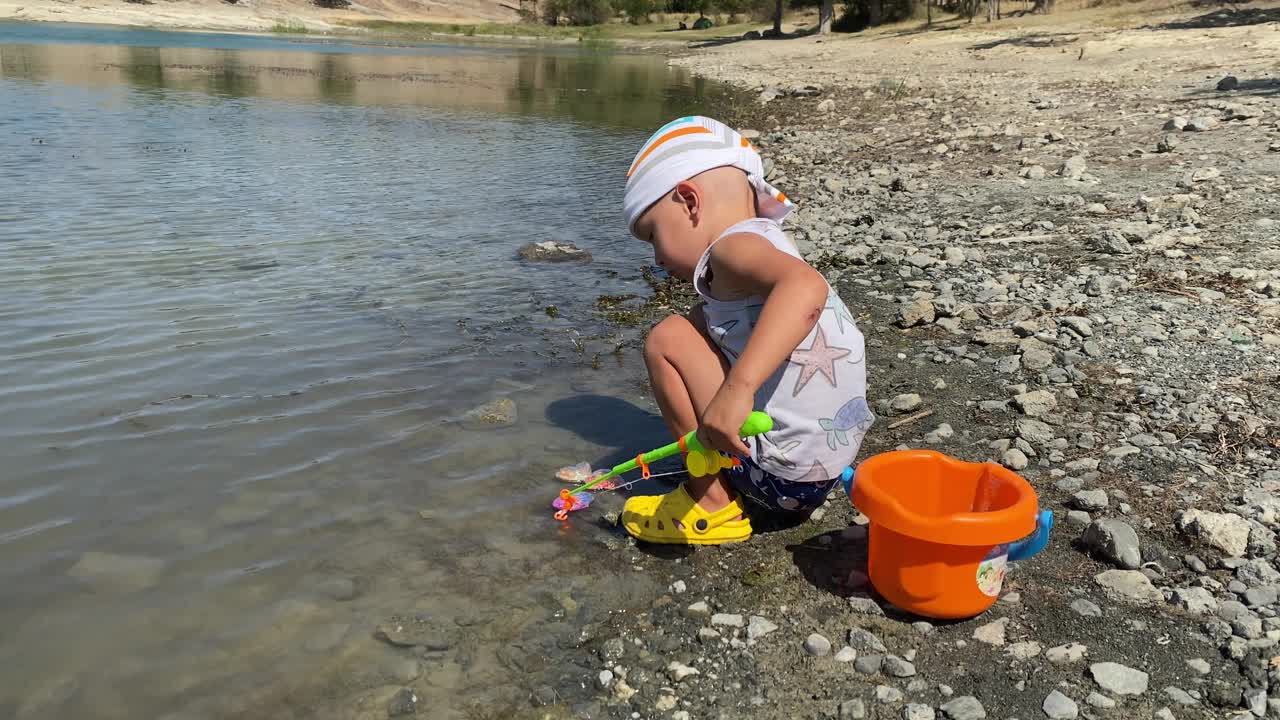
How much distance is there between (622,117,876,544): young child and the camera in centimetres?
288

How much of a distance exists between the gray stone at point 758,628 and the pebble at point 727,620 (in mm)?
34

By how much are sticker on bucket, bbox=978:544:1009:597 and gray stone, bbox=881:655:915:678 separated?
0.30m

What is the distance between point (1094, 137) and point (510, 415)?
799 centimetres

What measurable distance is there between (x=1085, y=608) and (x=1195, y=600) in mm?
287

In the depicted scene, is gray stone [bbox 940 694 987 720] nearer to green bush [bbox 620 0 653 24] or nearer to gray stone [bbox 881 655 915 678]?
gray stone [bbox 881 655 915 678]

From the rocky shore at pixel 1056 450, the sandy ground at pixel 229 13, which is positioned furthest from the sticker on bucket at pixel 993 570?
the sandy ground at pixel 229 13

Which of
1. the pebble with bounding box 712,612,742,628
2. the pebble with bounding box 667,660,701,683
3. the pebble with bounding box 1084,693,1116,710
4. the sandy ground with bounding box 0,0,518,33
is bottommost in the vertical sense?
the pebble with bounding box 667,660,701,683

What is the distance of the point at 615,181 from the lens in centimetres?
1173

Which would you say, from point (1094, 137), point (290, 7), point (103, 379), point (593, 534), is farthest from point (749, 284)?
point (290, 7)

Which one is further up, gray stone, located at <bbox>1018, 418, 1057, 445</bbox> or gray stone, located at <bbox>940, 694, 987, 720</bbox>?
gray stone, located at <bbox>1018, 418, 1057, 445</bbox>

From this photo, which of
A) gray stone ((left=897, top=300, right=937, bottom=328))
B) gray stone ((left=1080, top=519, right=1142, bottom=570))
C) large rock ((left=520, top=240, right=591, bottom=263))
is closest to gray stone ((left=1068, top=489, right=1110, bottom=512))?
gray stone ((left=1080, top=519, right=1142, bottom=570))

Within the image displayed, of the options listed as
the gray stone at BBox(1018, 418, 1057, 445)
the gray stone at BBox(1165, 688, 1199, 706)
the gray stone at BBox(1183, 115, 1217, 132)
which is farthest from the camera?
the gray stone at BBox(1183, 115, 1217, 132)

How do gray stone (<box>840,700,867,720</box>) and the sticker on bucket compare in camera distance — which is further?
the sticker on bucket

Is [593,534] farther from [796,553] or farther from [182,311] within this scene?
[182,311]
